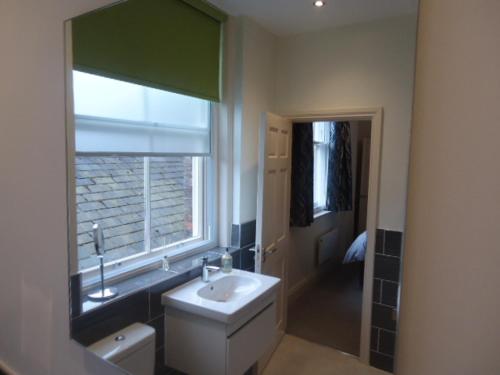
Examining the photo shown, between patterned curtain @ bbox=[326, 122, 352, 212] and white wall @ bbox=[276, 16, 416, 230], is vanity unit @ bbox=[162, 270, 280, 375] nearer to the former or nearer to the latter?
patterned curtain @ bbox=[326, 122, 352, 212]

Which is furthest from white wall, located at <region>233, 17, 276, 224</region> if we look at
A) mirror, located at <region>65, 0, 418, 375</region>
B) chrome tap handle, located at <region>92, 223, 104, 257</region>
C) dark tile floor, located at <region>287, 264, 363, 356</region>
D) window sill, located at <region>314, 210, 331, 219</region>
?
chrome tap handle, located at <region>92, 223, 104, 257</region>

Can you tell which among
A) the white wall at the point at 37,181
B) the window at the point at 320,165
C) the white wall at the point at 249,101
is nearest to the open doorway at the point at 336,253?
the window at the point at 320,165

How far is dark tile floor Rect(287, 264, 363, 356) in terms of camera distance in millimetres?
889

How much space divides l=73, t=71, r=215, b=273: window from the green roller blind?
5 centimetres

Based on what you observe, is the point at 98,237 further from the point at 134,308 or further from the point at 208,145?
the point at 208,145

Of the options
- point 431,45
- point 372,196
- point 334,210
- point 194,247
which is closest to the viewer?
point 431,45

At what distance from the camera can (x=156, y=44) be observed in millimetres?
→ 1180

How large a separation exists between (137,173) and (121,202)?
4.3 inches

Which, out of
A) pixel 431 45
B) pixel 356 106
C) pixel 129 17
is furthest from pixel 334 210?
pixel 129 17

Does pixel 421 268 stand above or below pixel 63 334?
above

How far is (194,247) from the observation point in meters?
1.21

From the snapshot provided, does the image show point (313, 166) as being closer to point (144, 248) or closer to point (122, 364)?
point (144, 248)

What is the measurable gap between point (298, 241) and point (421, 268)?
51 cm

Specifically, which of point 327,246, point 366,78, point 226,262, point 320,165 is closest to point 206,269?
point 226,262
